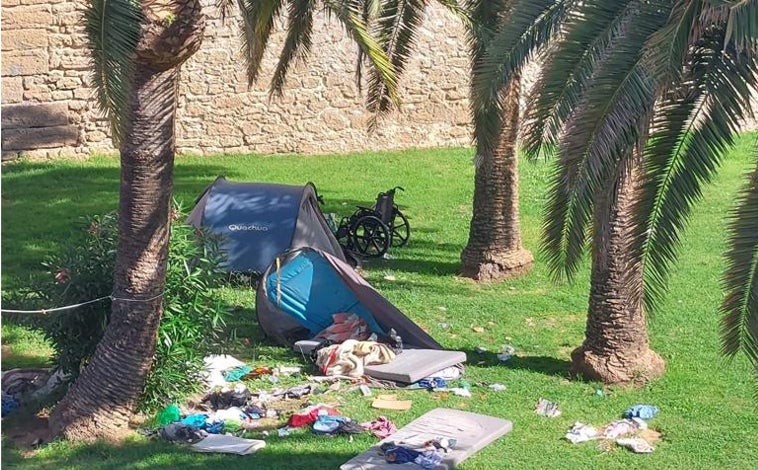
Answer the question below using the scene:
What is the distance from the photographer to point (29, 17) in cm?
1669

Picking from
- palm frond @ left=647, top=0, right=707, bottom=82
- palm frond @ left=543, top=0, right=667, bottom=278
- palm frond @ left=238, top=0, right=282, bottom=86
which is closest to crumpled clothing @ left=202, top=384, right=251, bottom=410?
palm frond @ left=238, top=0, right=282, bottom=86

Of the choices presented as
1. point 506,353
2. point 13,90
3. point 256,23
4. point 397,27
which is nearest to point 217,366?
point 506,353

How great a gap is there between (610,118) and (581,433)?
11.0 feet

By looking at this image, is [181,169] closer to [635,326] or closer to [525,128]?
[635,326]

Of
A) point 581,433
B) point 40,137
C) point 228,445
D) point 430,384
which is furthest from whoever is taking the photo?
point 40,137

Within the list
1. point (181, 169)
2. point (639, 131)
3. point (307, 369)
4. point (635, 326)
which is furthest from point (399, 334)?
point (181, 169)

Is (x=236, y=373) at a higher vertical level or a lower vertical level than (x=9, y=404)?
higher

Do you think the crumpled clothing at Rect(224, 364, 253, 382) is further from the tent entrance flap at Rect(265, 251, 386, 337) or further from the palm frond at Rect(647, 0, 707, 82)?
the palm frond at Rect(647, 0, 707, 82)

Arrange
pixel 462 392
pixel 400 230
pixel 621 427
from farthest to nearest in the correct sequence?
1. pixel 400 230
2. pixel 462 392
3. pixel 621 427

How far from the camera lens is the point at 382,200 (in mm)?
13602

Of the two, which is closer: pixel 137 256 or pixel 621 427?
pixel 137 256

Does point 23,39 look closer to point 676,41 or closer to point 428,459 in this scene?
point 428,459

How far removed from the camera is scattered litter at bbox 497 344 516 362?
10.4 metres

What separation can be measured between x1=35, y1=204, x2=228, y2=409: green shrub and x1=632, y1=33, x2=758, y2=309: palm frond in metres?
3.78
